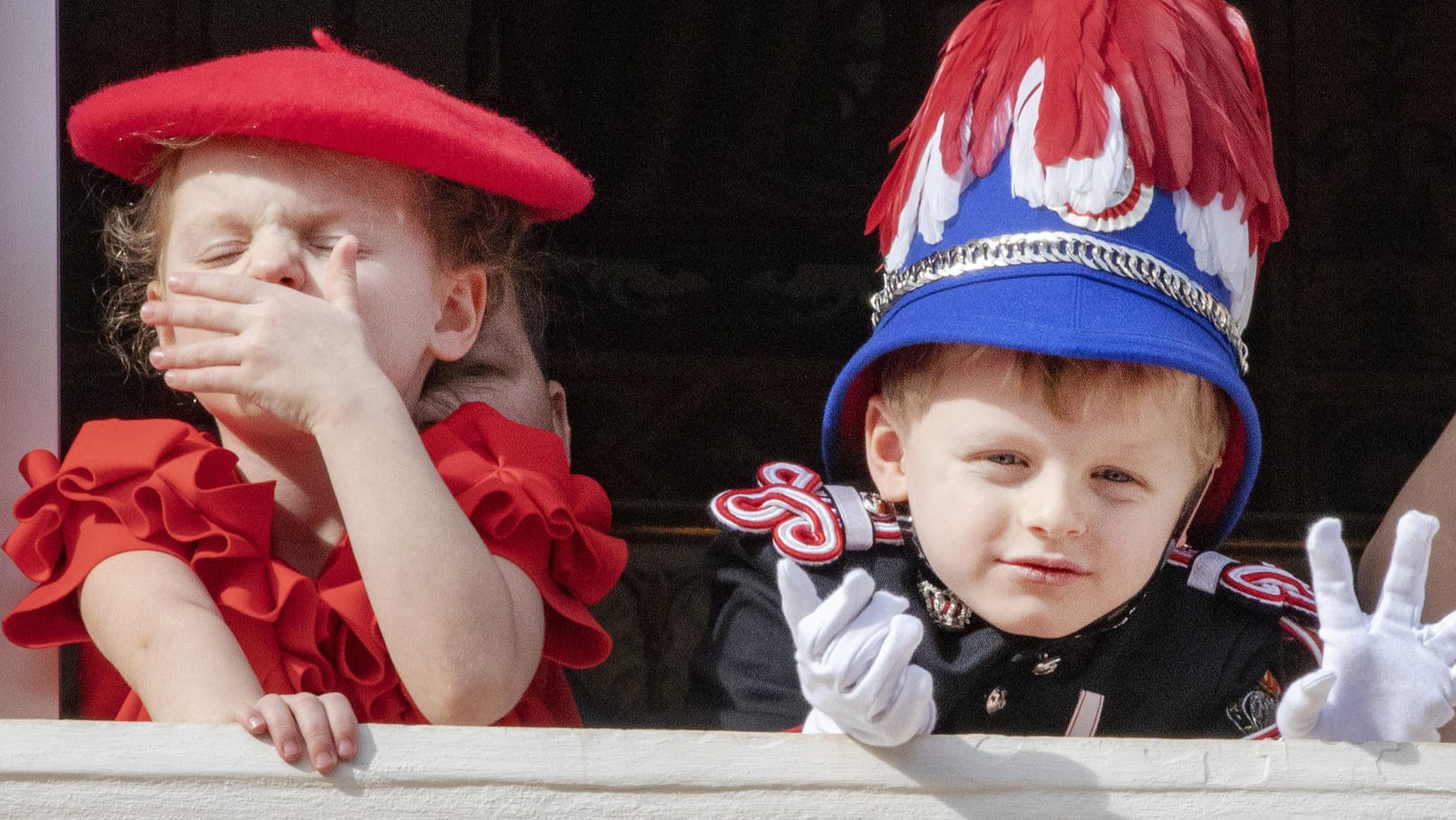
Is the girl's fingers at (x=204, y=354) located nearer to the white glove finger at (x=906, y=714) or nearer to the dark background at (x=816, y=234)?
the white glove finger at (x=906, y=714)

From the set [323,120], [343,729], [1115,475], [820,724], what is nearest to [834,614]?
[820,724]

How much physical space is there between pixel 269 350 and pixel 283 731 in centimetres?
33

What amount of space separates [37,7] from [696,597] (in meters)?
1.05

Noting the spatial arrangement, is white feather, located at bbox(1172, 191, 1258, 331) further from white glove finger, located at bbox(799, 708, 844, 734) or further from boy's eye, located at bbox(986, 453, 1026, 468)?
white glove finger, located at bbox(799, 708, 844, 734)

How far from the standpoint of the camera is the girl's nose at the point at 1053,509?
122cm

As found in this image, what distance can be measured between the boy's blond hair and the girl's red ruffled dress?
0.86ft

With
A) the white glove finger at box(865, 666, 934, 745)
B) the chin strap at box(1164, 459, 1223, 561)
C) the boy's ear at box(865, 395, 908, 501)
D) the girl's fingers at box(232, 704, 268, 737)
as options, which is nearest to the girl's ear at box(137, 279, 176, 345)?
the girl's fingers at box(232, 704, 268, 737)

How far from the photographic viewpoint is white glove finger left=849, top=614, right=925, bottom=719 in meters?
0.96

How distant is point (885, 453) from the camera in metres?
1.40

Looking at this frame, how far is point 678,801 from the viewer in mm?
973

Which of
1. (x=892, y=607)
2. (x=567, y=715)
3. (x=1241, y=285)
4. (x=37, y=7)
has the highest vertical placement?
(x=37, y=7)

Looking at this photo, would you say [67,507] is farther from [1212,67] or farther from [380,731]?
Result: [1212,67]

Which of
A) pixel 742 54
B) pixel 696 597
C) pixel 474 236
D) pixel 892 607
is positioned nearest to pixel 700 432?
pixel 696 597

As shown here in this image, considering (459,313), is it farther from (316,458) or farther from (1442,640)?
(1442,640)
